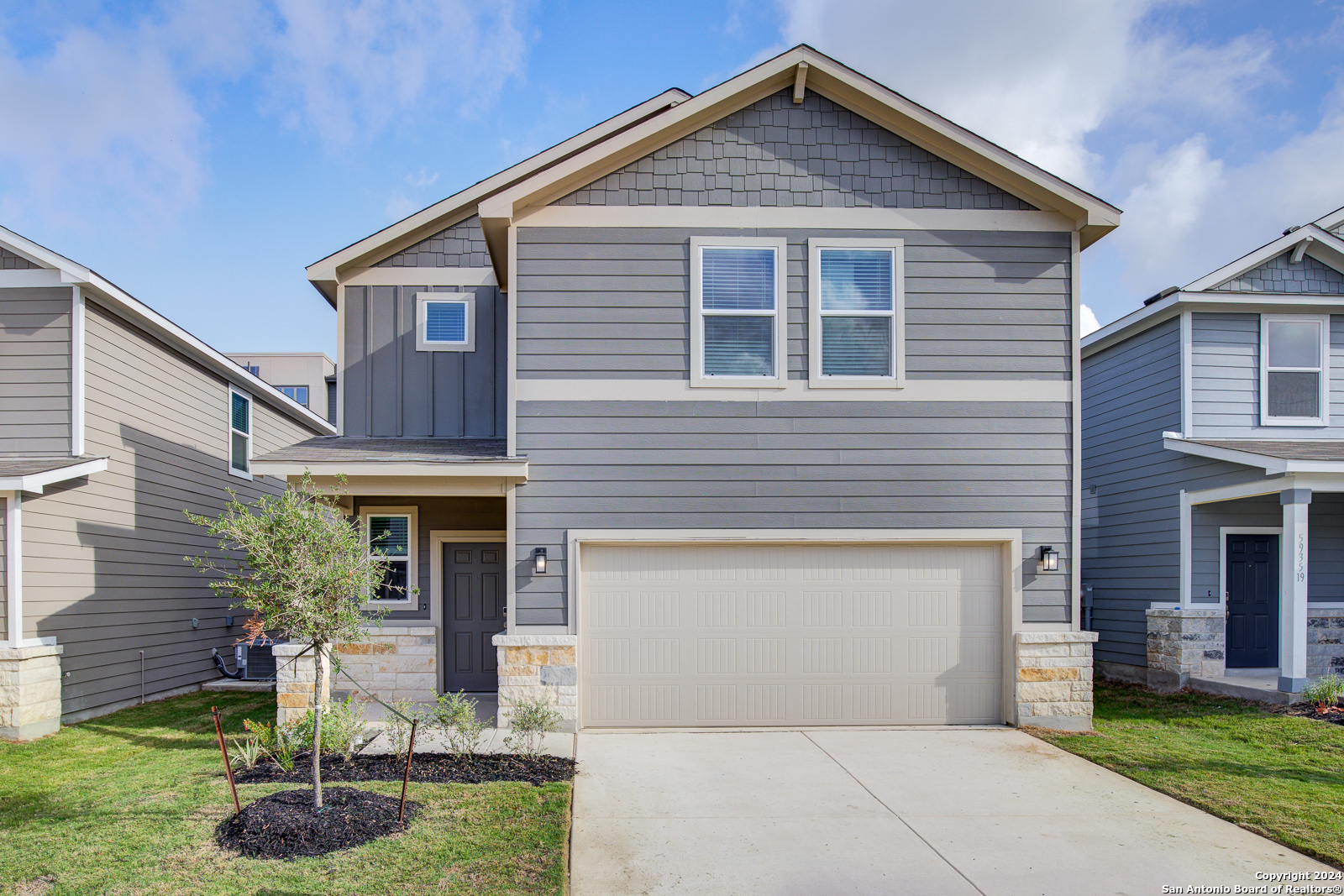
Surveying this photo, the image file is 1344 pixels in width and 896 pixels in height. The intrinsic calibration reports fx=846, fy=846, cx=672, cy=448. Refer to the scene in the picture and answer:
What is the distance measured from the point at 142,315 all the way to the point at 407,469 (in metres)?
4.58

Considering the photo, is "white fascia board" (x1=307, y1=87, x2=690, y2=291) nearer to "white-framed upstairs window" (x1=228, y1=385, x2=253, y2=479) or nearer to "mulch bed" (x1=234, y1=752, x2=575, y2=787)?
"white-framed upstairs window" (x1=228, y1=385, x2=253, y2=479)

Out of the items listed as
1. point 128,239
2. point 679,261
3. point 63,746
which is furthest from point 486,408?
point 128,239

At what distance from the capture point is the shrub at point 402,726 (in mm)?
6984

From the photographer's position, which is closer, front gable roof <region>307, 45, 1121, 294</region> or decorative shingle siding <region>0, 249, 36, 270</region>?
front gable roof <region>307, 45, 1121, 294</region>

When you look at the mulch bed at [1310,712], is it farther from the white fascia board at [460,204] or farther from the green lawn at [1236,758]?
the white fascia board at [460,204]

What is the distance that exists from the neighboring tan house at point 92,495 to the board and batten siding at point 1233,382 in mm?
13204

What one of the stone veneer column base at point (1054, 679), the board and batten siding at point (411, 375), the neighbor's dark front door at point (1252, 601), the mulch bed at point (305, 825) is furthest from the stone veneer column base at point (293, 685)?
the neighbor's dark front door at point (1252, 601)

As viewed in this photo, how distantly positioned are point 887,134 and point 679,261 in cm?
255

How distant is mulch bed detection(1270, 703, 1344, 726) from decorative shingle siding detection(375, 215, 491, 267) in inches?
400

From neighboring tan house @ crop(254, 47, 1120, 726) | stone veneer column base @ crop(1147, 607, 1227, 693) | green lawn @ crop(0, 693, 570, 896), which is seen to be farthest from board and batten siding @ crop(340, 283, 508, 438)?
stone veneer column base @ crop(1147, 607, 1227, 693)

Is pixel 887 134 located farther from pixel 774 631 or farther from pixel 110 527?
pixel 110 527

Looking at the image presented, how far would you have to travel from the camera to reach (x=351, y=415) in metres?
10.1

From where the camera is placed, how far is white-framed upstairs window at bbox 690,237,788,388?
8.49 m

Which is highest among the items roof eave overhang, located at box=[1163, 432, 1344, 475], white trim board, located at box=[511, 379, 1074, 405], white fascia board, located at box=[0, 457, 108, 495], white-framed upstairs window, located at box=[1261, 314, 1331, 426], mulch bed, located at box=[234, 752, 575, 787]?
white-framed upstairs window, located at box=[1261, 314, 1331, 426]
